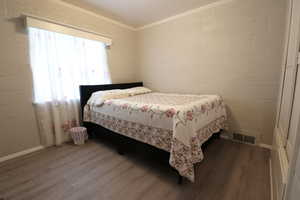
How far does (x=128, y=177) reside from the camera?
154 cm

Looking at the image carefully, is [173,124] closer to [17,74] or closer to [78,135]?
[78,135]

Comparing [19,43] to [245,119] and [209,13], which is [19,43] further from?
[245,119]

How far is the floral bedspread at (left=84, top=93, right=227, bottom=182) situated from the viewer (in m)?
1.28

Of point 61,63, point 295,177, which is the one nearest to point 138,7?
point 61,63

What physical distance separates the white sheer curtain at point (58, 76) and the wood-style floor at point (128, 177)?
49 cm

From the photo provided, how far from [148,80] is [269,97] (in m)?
2.43

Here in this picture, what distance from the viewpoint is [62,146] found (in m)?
2.30

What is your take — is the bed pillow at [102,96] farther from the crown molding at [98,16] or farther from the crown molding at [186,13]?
the crown molding at [186,13]

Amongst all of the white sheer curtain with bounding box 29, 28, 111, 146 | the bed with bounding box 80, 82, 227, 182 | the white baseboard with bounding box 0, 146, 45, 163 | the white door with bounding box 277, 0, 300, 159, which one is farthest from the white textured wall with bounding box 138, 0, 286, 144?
the white baseboard with bounding box 0, 146, 45, 163

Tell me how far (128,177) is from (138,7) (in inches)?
108

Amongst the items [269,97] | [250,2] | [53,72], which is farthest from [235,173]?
[53,72]

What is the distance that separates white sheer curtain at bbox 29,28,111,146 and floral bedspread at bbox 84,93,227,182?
674mm

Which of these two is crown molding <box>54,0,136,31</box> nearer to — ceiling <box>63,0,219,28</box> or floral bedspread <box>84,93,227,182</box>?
ceiling <box>63,0,219,28</box>

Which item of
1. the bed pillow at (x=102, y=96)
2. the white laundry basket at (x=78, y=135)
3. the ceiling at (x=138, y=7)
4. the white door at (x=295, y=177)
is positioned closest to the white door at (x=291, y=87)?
the white door at (x=295, y=177)
